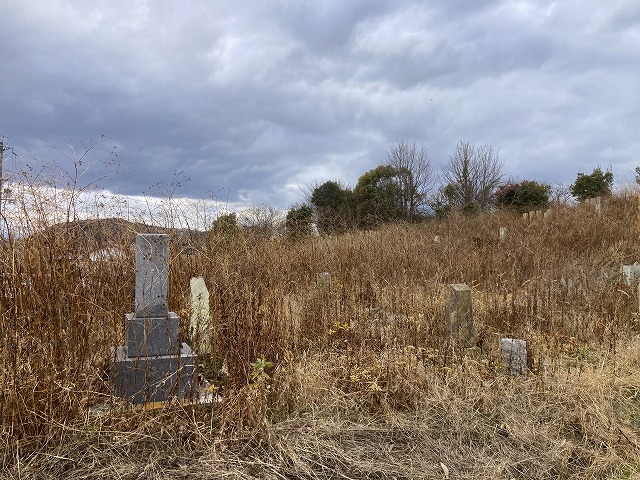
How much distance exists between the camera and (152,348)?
364 cm

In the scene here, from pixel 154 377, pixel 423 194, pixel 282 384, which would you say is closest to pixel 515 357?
pixel 282 384

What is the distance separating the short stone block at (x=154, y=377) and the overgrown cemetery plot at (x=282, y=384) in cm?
2

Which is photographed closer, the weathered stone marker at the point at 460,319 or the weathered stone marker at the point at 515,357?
the weathered stone marker at the point at 515,357

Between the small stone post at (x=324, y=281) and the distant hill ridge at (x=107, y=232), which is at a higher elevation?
the distant hill ridge at (x=107, y=232)

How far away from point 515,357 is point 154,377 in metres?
3.19

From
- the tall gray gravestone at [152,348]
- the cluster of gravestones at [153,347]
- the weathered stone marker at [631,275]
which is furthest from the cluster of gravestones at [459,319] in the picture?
the weathered stone marker at [631,275]

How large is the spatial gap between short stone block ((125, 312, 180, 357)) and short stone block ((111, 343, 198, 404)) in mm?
60

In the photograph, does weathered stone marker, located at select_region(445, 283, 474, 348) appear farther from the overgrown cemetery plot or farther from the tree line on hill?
the tree line on hill

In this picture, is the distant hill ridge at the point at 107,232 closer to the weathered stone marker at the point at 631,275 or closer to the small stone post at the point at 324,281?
the small stone post at the point at 324,281

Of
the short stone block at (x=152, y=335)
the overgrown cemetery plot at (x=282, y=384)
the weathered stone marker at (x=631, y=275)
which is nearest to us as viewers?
the overgrown cemetery plot at (x=282, y=384)

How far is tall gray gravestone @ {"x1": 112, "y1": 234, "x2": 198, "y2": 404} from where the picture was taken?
11.4 feet

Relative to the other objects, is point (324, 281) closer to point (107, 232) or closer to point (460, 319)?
point (460, 319)

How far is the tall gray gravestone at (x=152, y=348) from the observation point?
3465 mm

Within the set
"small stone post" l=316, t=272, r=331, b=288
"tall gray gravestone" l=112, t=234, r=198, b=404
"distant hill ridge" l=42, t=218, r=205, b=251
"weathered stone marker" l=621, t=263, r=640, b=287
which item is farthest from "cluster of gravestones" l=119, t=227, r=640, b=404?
"weathered stone marker" l=621, t=263, r=640, b=287
